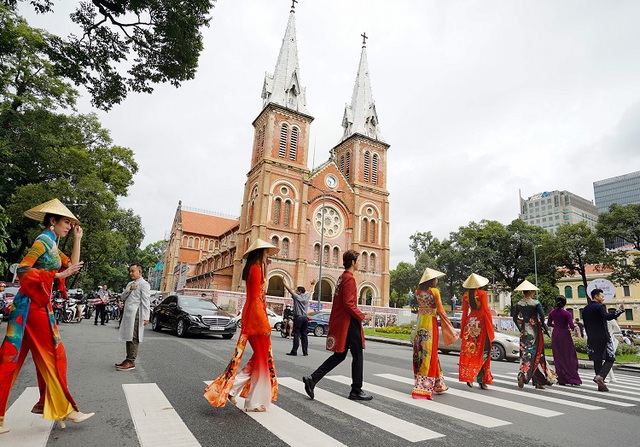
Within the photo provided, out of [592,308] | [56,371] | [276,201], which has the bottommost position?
[56,371]

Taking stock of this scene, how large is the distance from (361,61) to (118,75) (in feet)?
147

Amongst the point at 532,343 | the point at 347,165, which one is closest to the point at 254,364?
the point at 532,343

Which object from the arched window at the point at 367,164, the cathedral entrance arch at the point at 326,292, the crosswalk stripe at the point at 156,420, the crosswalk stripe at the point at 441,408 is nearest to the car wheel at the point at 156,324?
the crosswalk stripe at the point at 156,420

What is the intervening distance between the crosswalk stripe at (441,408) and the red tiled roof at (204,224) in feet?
184

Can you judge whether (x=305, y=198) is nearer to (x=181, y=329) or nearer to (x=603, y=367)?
(x=181, y=329)

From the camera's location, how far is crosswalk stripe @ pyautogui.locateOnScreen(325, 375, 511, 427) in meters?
4.18

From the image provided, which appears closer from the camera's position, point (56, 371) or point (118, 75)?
point (56, 371)

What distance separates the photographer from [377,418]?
13.4 feet

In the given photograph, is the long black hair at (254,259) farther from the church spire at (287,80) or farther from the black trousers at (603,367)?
the church spire at (287,80)

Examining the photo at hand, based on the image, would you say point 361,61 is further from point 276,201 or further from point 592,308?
point 592,308

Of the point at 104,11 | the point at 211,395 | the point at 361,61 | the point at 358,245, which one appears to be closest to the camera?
the point at 211,395

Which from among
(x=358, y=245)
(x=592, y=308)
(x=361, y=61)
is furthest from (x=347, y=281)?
(x=361, y=61)

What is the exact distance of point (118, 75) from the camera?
853 centimetres

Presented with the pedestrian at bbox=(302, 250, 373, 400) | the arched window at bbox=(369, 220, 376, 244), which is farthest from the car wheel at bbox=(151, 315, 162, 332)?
the arched window at bbox=(369, 220, 376, 244)
